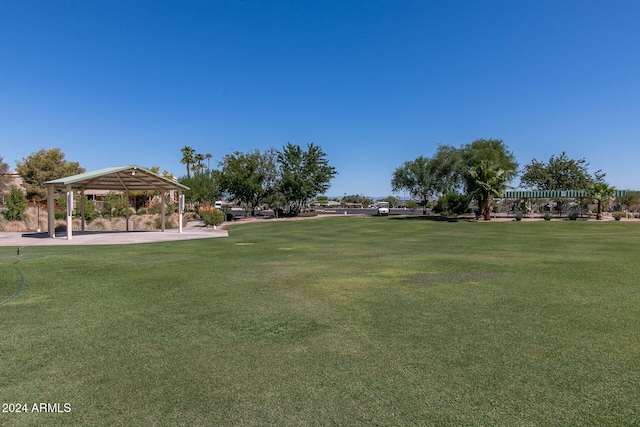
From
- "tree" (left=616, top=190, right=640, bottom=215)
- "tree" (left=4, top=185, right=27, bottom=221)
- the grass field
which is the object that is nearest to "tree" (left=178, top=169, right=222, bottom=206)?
"tree" (left=4, top=185, right=27, bottom=221)

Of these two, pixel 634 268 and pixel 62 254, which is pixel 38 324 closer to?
pixel 62 254

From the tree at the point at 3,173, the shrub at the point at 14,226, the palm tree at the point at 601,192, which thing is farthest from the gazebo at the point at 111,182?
the tree at the point at 3,173

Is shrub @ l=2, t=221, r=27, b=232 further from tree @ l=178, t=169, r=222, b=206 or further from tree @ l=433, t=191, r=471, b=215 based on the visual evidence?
tree @ l=433, t=191, r=471, b=215

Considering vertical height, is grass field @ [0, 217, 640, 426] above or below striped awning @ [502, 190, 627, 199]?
below

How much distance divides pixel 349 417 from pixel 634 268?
412 inches

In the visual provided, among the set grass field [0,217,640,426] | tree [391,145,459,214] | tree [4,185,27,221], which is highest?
tree [391,145,459,214]

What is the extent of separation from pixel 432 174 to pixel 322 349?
162 ft

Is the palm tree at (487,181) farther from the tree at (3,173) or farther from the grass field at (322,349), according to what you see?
the tree at (3,173)

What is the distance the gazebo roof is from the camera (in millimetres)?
19978

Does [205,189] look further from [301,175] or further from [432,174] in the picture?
[432,174]

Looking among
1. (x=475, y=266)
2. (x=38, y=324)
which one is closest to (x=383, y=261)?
(x=475, y=266)

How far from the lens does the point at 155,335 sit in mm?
5219

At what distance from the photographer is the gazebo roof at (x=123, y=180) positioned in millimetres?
19978

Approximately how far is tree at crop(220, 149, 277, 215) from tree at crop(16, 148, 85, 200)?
1182 inches
